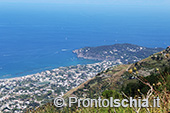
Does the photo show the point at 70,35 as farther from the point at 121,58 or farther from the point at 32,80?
the point at 32,80

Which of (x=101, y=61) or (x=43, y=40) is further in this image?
(x=43, y=40)

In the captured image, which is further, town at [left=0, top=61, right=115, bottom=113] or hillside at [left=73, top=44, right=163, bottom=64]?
hillside at [left=73, top=44, right=163, bottom=64]

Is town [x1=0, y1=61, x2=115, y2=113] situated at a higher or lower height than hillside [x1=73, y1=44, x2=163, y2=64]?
lower

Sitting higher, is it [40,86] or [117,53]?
[117,53]

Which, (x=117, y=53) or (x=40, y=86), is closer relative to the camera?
(x=40, y=86)

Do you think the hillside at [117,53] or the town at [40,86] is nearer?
the town at [40,86]

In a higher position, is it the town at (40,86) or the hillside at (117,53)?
the hillside at (117,53)

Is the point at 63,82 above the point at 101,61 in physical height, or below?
below

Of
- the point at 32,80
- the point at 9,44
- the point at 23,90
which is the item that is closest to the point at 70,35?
the point at 9,44
